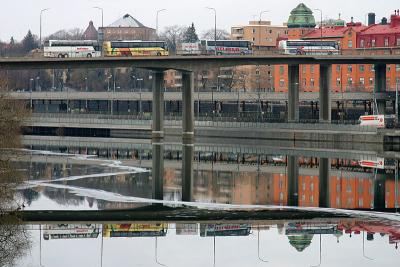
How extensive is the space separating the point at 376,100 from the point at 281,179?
5547 cm

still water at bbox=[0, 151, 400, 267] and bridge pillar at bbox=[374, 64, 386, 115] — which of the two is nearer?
still water at bbox=[0, 151, 400, 267]

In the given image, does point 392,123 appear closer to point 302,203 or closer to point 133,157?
point 133,157

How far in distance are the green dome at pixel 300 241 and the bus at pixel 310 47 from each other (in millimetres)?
80117

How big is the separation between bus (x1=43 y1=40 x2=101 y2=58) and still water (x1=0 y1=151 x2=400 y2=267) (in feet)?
127

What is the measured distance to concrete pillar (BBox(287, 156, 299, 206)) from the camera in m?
65.5

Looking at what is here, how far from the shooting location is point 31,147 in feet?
375

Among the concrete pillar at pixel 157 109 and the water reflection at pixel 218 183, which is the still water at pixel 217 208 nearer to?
the water reflection at pixel 218 183

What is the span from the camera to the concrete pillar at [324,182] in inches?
2563

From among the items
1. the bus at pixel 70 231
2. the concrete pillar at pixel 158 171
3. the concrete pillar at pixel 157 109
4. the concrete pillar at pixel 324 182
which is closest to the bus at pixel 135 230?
the bus at pixel 70 231

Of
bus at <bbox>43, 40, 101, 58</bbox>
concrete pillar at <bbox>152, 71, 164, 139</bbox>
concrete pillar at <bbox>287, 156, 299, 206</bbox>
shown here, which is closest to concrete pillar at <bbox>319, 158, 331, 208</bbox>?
concrete pillar at <bbox>287, 156, 299, 206</bbox>

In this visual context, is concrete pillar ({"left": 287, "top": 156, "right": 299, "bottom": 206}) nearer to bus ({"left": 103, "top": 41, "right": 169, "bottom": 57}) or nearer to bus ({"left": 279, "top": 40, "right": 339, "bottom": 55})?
bus ({"left": 279, "top": 40, "right": 339, "bottom": 55})

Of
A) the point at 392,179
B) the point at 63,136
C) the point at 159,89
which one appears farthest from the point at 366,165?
the point at 63,136

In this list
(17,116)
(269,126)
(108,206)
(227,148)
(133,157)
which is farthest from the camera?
(269,126)

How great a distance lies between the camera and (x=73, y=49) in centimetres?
13512
